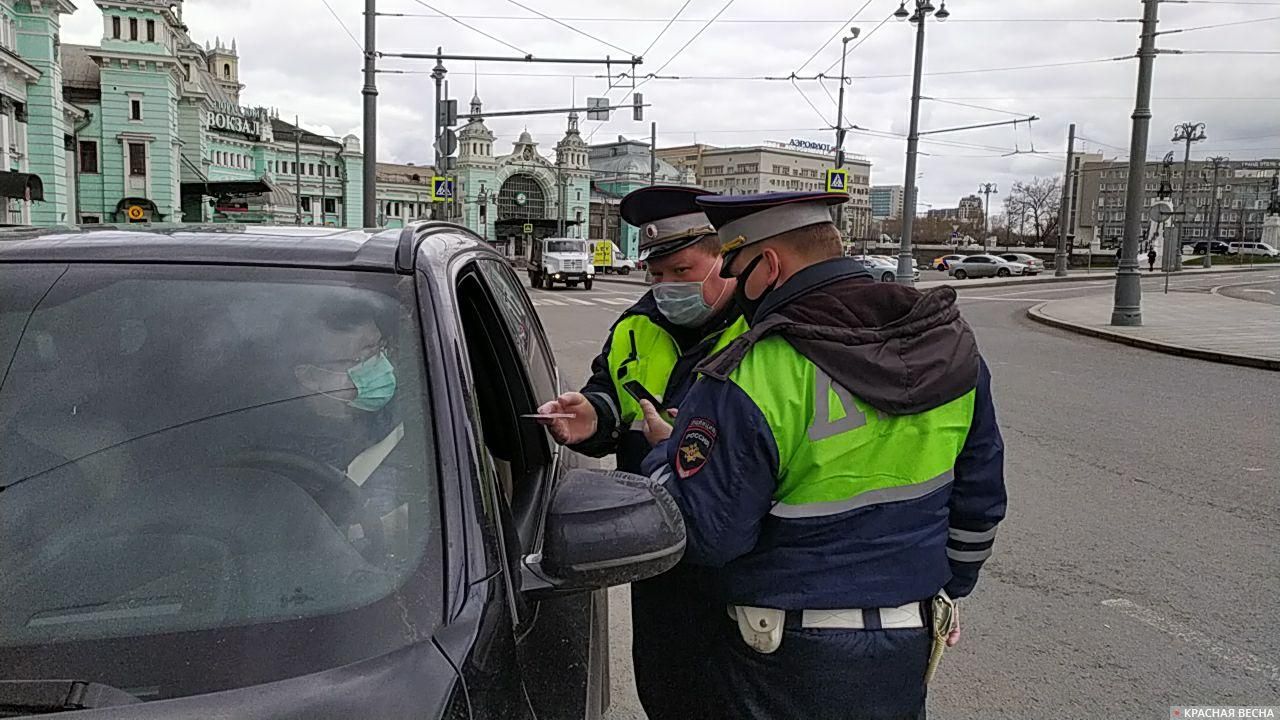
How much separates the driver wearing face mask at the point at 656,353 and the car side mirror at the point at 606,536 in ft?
2.21

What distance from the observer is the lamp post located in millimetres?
25078

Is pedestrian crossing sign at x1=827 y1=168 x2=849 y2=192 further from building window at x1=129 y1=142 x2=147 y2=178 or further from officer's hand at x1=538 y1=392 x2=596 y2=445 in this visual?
building window at x1=129 y1=142 x2=147 y2=178

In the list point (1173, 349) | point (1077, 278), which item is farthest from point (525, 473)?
point (1077, 278)

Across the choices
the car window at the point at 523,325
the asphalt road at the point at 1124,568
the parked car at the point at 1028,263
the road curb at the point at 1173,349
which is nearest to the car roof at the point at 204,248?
the car window at the point at 523,325

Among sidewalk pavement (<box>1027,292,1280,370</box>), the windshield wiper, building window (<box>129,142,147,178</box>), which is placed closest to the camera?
the windshield wiper

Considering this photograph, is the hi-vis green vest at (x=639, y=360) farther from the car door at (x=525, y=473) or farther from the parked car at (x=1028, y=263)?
the parked car at (x=1028, y=263)

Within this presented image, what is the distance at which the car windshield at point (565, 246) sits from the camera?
1492 inches

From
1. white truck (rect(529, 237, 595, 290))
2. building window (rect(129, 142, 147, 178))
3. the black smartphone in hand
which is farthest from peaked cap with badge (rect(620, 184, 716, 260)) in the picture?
building window (rect(129, 142, 147, 178))

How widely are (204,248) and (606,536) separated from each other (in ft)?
3.49

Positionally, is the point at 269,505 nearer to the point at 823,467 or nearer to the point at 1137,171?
the point at 823,467

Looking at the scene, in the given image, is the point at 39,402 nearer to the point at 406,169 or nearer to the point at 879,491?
the point at 879,491

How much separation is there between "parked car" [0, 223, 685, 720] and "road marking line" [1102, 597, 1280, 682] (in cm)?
308

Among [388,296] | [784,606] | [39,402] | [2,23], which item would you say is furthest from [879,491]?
[2,23]

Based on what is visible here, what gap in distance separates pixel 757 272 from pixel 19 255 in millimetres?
1536
